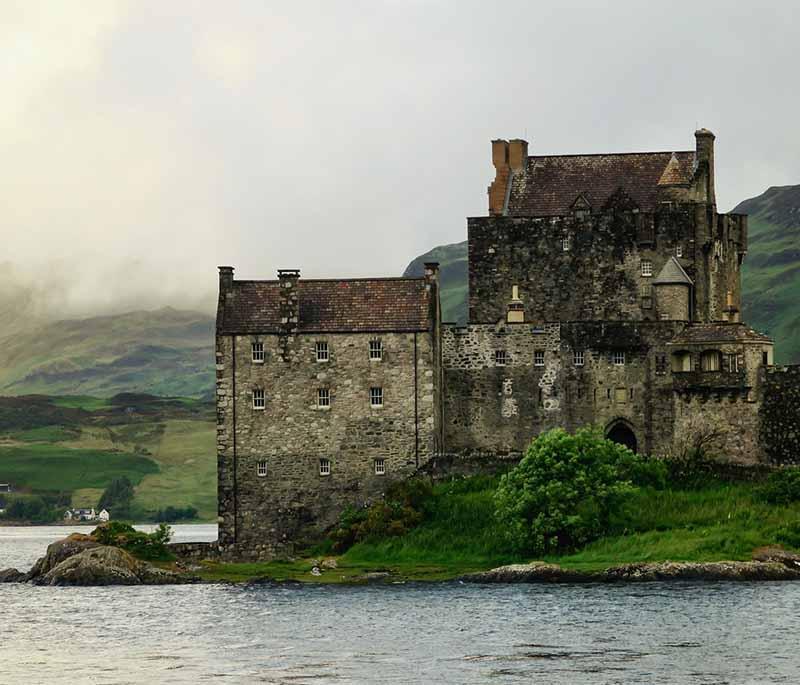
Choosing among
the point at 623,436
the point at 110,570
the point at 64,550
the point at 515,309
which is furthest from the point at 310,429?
the point at 623,436

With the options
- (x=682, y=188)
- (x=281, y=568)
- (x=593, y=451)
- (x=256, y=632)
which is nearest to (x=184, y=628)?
(x=256, y=632)

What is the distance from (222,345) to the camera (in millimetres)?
99062

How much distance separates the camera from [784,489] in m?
92.8

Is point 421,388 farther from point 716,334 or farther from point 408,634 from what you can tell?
point 408,634

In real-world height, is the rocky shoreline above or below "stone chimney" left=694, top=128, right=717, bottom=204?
below

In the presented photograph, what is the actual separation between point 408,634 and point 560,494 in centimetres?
1822

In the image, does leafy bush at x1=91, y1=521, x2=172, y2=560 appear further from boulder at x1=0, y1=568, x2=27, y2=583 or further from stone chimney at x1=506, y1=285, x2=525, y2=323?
stone chimney at x1=506, y1=285, x2=525, y2=323

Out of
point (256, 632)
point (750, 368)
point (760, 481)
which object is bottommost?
point (256, 632)

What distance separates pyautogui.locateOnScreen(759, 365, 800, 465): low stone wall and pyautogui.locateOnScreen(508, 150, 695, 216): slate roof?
568 inches

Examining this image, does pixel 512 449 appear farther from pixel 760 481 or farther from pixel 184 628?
pixel 184 628

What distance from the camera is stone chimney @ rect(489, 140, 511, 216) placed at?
109 metres

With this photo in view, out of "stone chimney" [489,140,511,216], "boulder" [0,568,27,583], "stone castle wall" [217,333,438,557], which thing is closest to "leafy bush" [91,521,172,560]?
"stone castle wall" [217,333,438,557]

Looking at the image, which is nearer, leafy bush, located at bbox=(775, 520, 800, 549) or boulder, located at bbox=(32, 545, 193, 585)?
leafy bush, located at bbox=(775, 520, 800, 549)

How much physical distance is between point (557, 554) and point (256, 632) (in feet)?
67.6
